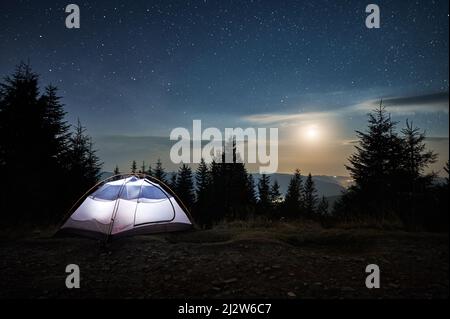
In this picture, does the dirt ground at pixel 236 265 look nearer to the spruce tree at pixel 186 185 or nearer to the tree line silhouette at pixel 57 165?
the tree line silhouette at pixel 57 165

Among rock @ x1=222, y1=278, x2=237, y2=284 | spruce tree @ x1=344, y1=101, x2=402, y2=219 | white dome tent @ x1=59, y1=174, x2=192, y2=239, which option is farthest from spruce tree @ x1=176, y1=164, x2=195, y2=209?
rock @ x1=222, y1=278, x2=237, y2=284

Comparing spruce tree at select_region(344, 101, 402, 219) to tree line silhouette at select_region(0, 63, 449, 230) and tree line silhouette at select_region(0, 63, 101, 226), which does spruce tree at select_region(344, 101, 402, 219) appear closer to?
tree line silhouette at select_region(0, 63, 449, 230)

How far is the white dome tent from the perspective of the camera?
22.9 ft

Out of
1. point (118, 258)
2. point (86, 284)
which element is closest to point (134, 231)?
point (118, 258)

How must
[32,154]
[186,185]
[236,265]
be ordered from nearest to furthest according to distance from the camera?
1. [236,265]
2. [32,154]
3. [186,185]

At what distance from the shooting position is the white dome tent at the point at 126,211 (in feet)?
22.9

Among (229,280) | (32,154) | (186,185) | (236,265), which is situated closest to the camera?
(229,280)

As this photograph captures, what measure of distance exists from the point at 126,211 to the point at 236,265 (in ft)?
12.7

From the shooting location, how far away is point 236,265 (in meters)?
4.85

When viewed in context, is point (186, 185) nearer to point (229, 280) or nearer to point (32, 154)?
point (32, 154)

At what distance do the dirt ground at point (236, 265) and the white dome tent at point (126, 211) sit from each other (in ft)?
1.48

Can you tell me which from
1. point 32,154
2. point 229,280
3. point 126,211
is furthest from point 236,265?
point 32,154

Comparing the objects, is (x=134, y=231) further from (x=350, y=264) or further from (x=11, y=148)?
(x=11, y=148)
